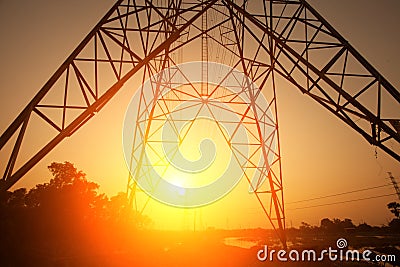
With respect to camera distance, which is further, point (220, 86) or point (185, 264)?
point (220, 86)

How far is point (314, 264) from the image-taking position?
11.5m

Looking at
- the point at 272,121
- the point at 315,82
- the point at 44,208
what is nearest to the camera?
the point at 315,82

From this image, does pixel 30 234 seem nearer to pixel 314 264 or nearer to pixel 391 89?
pixel 314 264

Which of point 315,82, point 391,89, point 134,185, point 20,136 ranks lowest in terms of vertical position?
point 134,185

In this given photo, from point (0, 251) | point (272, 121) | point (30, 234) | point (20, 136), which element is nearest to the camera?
point (20, 136)

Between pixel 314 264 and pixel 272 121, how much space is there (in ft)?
20.5

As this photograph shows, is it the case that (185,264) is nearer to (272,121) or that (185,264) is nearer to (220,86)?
(272,121)

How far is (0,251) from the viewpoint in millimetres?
11328

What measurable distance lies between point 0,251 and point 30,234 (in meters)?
12.7

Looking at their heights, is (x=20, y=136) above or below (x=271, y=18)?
below

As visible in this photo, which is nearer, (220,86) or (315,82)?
(315,82)

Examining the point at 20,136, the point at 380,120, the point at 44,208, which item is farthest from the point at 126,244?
the point at 380,120

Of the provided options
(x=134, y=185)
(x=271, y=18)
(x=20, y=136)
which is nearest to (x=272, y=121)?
(x=271, y=18)

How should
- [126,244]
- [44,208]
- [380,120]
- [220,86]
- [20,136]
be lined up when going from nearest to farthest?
[20,136] < [380,120] < [220,86] < [126,244] < [44,208]
